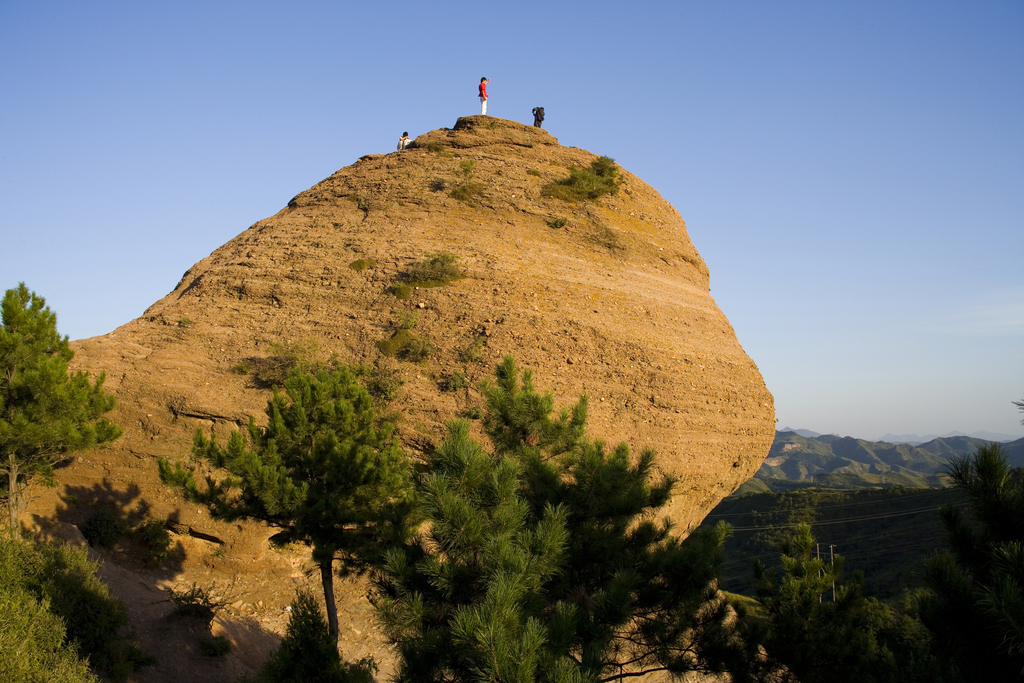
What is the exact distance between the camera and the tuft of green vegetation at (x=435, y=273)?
17.6 meters

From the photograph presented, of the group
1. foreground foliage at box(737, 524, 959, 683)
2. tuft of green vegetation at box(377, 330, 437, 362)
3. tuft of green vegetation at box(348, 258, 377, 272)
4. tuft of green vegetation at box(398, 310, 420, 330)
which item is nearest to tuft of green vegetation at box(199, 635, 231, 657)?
tuft of green vegetation at box(377, 330, 437, 362)

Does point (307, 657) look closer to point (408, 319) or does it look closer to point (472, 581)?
point (472, 581)

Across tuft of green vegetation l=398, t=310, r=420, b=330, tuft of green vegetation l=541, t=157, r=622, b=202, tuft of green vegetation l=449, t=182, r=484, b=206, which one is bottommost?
tuft of green vegetation l=398, t=310, r=420, b=330

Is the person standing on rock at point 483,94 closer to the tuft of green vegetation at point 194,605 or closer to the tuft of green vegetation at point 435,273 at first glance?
the tuft of green vegetation at point 435,273

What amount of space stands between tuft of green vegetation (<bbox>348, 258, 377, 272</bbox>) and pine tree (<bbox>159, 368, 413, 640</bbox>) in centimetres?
718

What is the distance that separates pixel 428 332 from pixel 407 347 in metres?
0.73

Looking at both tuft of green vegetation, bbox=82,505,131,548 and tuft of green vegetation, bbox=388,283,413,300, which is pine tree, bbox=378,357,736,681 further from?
tuft of green vegetation, bbox=82,505,131,548

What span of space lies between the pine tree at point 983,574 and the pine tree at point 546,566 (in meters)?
3.14

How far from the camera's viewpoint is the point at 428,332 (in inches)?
651

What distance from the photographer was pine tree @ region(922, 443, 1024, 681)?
4676mm

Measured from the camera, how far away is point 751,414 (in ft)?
58.4

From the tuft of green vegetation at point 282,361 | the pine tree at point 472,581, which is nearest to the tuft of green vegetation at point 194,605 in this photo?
the tuft of green vegetation at point 282,361

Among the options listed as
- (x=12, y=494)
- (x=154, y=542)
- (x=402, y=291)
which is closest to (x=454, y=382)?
(x=402, y=291)

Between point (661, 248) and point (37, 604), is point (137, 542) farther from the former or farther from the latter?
point (661, 248)
